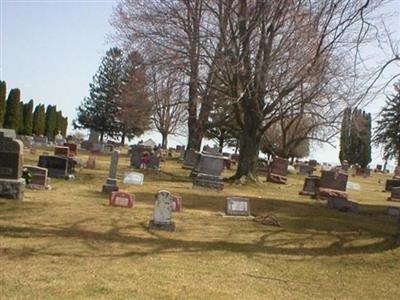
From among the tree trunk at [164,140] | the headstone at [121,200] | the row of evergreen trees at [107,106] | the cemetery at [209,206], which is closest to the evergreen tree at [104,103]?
the row of evergreen trees at [107,106]

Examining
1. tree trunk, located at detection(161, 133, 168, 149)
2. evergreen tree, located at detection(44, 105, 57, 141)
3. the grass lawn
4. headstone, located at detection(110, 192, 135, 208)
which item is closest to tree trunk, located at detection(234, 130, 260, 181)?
the grass lawn

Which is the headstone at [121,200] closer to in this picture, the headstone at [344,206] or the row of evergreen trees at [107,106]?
the headstone at [344,206]

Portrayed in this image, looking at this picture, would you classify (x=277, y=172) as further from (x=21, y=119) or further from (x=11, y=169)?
Result: (x=21, y=119)

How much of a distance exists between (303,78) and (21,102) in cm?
3862

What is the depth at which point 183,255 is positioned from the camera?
815 cm

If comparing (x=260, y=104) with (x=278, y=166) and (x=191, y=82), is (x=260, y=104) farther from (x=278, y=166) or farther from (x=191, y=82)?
(x=278, y=166)

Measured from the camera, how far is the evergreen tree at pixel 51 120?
59241 mm

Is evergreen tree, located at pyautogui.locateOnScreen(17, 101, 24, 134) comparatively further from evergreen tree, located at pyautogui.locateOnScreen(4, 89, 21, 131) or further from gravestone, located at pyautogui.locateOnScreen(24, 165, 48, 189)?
gravestone, located at pyautogui.locateOnScreen(24, 165, 48, 189)

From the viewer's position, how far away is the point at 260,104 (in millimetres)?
21812

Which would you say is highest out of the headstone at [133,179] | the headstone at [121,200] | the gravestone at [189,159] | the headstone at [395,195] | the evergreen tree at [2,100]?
the evergreen tree at [2,100]

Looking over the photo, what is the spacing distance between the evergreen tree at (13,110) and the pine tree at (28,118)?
8.66 feet

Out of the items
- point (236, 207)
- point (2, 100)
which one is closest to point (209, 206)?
point (236, 207)

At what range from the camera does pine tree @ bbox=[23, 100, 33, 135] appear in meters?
53.1

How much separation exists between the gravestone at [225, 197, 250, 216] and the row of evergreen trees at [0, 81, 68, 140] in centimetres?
3811
